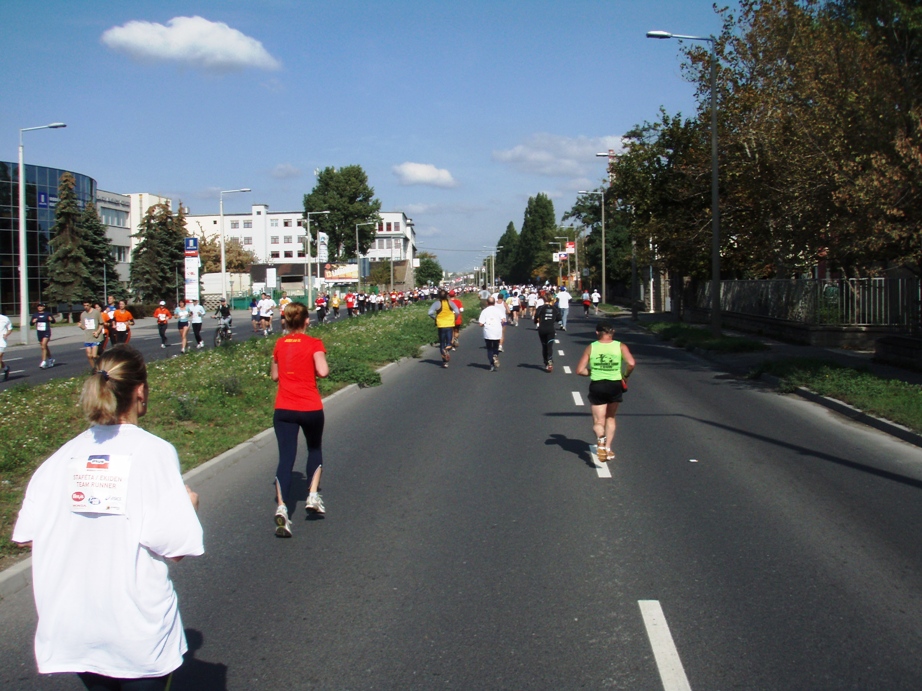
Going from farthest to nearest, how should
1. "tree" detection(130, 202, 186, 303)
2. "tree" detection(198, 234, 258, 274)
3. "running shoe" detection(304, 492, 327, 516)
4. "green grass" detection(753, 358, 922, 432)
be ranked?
"tree" detection(198, 234, 258, 274), "tree" detection(130, 202, 186, 303), "green grass" detection(753, 358, 922, 432), "running shoe" detection(304, 492, 327, 516)

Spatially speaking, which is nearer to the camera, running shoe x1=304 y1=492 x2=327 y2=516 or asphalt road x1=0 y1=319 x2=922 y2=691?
asphalt road x1=0 y1=319 x2=922 y2=691

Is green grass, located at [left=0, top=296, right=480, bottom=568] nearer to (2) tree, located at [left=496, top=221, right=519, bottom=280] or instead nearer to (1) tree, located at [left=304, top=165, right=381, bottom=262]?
(1) tree, located at [left=304, top=165, right=381, bottom=262]

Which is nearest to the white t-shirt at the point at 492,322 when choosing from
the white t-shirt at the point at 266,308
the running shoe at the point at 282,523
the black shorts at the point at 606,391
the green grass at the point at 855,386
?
the green grass at the point at 855,386

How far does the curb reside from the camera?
18.5 feet

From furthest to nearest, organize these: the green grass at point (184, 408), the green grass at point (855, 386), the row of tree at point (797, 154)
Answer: the row of tree at point (797, 154)
the green grass at point (855, 386)
the green grass at point (184, 408)

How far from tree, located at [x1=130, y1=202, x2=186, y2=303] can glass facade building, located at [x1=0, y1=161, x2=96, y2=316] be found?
21.9 ft

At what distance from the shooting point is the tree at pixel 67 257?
5550 centimetres

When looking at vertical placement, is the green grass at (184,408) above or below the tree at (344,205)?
below

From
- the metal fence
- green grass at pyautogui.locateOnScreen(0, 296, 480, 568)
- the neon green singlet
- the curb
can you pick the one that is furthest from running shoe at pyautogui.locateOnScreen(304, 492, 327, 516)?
the metal fence

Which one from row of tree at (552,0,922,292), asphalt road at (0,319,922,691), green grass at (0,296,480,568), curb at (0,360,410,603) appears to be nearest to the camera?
asphalt road at (0,319,922,691)

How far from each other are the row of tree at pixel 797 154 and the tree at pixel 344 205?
63.1 m

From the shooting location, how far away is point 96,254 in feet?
192

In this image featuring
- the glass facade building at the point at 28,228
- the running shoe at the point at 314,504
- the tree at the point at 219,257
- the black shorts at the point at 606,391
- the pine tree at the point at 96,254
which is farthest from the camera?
the tree at the point at 219,257

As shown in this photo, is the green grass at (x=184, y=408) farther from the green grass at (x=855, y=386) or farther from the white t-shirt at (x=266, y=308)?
the white t-shirt at (x=266, y=308)
